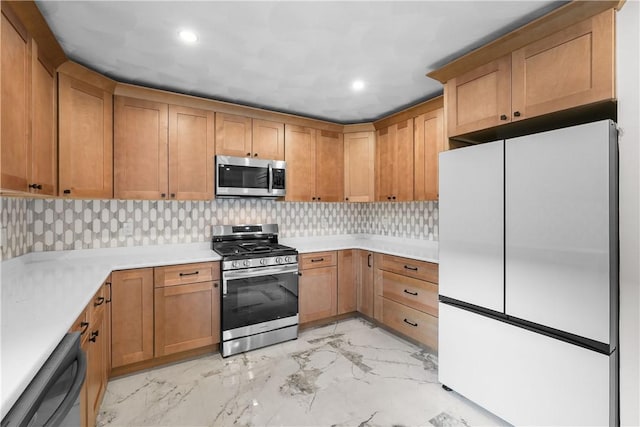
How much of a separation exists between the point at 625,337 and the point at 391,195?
228 centimetres

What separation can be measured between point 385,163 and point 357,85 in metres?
1.13

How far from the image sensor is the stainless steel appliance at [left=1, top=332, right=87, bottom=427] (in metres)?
0.83

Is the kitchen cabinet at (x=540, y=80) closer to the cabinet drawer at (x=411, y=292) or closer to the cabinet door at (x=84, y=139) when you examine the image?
the cabinet drawer at (x=411, y=292)

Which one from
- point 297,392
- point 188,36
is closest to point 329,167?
point 188,36

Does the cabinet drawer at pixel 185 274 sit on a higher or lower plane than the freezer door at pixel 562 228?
lower

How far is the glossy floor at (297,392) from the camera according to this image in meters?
2.00

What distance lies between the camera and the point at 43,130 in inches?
78.8

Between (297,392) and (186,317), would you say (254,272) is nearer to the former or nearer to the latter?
(186,317)

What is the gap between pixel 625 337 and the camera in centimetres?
152

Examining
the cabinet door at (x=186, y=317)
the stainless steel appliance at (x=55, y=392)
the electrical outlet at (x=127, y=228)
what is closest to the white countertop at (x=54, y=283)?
the stainless steel appliance at (x=55, y=392)

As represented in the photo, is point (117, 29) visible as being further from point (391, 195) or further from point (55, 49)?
point (391, 195)

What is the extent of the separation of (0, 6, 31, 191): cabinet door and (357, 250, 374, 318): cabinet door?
299 centimetres

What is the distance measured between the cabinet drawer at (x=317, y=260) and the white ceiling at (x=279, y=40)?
1709mm

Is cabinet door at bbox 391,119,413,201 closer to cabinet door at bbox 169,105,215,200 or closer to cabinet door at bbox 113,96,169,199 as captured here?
cabinet door at bbox 169,105,215,200
